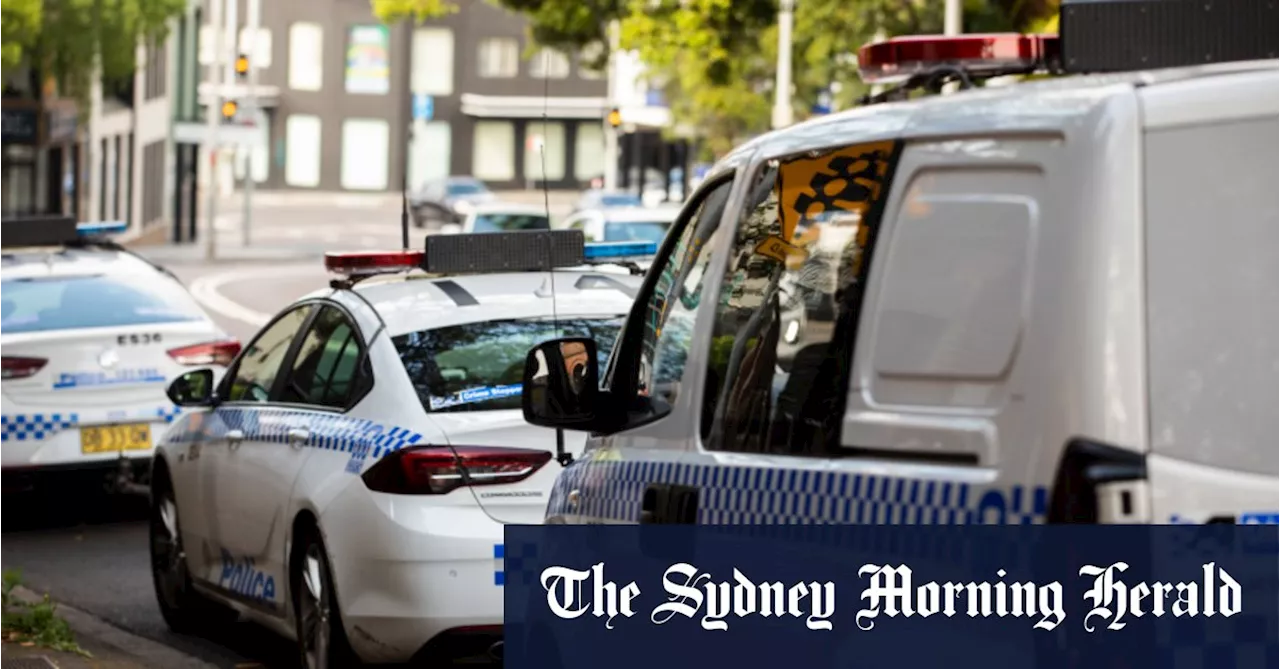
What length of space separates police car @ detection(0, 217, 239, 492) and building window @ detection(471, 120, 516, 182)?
8890 centimetres

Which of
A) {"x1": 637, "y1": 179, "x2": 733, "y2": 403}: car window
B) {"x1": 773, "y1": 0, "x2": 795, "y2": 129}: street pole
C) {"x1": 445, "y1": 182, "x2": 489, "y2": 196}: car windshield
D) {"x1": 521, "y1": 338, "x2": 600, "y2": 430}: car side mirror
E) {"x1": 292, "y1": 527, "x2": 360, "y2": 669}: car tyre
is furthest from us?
{"x1": 445, "y1": 182, "x2": 489, "y2": 196}: car windshield

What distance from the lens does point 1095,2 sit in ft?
14.1

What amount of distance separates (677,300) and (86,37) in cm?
4343

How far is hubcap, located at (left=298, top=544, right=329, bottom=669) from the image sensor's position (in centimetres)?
A: 834

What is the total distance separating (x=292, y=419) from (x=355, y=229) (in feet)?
224

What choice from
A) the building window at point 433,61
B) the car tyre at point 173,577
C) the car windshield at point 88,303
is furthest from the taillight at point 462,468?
the building window at point 433,61

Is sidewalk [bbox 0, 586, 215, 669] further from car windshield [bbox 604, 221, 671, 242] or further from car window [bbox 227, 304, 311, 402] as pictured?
car windshield [bbox 604, 221, 671, 242]

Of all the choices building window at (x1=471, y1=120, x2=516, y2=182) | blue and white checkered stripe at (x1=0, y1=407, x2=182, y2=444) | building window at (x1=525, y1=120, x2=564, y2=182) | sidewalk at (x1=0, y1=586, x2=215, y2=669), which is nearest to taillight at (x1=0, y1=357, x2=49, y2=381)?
blue and white checkered stripe at (x1=0, y1=407, x2=182, y2=444)

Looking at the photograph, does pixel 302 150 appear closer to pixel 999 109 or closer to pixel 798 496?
pixel 798 496

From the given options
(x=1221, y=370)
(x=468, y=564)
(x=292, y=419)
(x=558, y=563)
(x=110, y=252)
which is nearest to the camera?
(x=1221, y=370)

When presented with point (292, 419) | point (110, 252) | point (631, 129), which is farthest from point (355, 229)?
point (292, 419)

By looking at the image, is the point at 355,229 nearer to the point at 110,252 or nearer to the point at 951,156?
the point at 110,252

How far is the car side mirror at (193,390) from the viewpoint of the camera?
32.7 feet

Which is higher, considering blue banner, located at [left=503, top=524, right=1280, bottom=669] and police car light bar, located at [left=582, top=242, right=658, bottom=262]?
police car light bar, located at [left=582, top=242, right=658, bottom=262]
